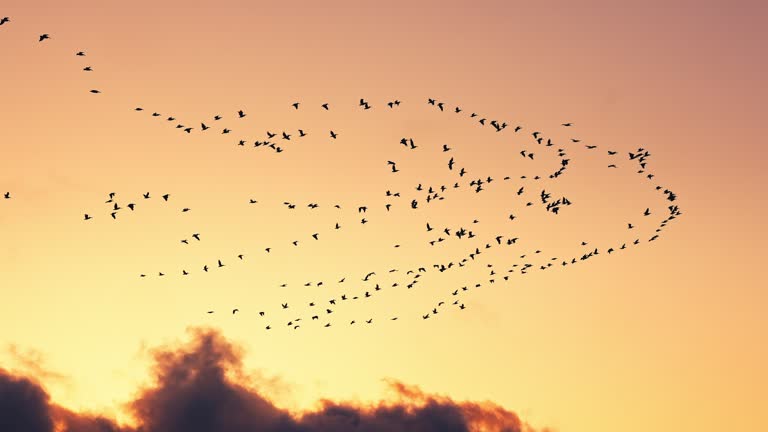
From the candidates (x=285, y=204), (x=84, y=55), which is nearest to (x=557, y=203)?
(x=285, y=204)

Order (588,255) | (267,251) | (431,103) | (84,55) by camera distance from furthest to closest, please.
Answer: (588,255), (267,251), (431,103), (84,55)

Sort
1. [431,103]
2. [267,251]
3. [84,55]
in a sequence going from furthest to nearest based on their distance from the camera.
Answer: [267,251] → [431,103] → [84,55]

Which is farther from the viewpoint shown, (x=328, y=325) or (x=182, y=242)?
(x=328, y=325)

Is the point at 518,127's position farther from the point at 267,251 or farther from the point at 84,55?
the point at 84,55

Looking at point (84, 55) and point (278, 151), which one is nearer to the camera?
point (84, 55)

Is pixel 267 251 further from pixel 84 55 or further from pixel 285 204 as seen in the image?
pixel 84 55

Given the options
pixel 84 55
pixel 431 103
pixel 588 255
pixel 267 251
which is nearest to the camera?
pixel 84 55

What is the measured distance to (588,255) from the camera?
126 metres

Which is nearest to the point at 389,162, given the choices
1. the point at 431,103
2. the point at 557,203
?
the point at 431,103

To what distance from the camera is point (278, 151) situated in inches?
4695

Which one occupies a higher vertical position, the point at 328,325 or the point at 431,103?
the point at 431,103

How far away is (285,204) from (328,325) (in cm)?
1493

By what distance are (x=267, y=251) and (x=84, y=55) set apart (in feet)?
92.6

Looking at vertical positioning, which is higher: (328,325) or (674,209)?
(674,209)
